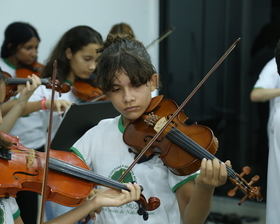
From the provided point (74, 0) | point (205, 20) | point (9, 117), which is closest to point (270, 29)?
point (205, 20)

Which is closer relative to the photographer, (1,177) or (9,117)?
(1,177)

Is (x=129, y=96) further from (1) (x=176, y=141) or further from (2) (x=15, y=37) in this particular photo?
(2) (x=15, y=37)

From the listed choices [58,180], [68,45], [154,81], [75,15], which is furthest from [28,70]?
[58,180]

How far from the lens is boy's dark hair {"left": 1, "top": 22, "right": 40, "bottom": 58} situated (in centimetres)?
228

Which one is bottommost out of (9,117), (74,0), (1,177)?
(9,117)

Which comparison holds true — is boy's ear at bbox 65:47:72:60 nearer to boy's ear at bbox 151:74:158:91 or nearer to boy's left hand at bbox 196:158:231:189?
boy's ear at bbox 151:74:158:91

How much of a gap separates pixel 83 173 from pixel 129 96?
0.84ft

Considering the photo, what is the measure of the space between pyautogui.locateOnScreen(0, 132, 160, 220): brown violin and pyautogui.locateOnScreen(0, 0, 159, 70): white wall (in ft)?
5.32

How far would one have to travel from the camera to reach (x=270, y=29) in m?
2.93

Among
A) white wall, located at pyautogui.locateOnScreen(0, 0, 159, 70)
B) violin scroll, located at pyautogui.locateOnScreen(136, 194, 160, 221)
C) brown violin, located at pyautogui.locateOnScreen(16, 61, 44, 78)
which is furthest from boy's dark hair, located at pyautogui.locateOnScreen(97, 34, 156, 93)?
white wall, located at pyautogui.locateOnScreen(0, 0, 159, 70)

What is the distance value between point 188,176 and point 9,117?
1.03 metres

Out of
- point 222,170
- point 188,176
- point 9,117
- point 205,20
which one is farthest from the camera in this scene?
point 205,20

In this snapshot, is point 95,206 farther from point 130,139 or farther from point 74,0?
point 74,0

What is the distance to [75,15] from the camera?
2908mm
